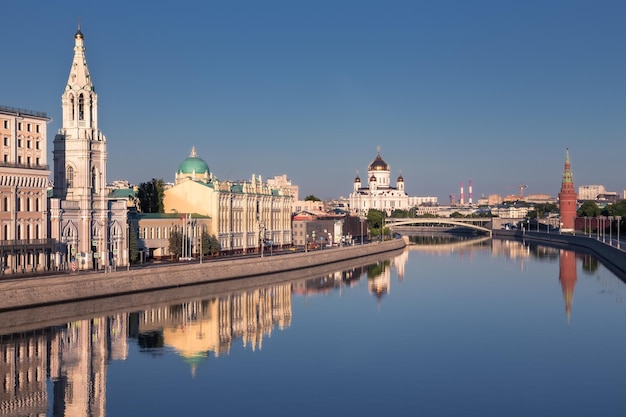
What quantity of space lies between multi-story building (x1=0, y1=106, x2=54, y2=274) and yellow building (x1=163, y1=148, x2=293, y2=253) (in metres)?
Result: 24.3

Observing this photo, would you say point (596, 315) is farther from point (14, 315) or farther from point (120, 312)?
point (14, 315)

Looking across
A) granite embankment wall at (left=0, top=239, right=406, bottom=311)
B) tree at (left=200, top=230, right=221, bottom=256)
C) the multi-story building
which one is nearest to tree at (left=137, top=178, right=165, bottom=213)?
tree at (left=200, top=230, right=221, bottom=256)

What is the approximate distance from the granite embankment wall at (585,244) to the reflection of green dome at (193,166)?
39.8m

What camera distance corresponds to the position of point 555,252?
4520 inches

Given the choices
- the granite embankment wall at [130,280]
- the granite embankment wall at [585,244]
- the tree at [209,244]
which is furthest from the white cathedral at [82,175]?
the granite embankment wall at [585,244]

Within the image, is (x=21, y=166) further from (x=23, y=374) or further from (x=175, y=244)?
(x=23, y=374)

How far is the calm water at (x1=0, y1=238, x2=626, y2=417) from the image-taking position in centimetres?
2814

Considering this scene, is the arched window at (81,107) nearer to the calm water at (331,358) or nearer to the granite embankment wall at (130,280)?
the granite embankment wall at (130,280)

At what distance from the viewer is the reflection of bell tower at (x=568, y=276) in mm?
55781

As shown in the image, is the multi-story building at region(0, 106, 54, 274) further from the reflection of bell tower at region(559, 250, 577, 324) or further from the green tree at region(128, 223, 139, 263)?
the reflection of bell tower at region(559, 250, 577, 324)

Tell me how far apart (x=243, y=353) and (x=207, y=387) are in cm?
626

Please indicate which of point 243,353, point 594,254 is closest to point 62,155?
point 243,353

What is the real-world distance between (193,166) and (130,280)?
37789 mm

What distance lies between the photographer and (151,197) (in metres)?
81.6
